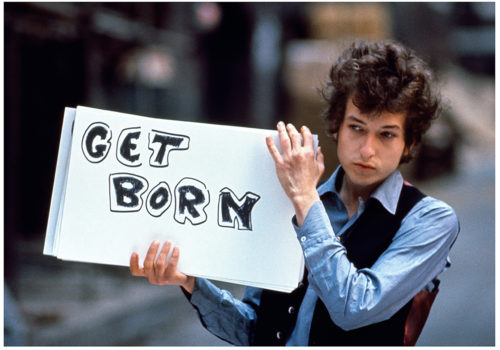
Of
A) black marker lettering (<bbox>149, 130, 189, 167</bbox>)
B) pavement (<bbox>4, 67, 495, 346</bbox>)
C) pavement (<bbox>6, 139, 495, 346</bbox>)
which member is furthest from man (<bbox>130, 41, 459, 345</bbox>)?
pavement (<bbox>6, 139, 495, 346</bbox>)

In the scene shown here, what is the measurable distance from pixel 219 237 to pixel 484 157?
2491cm

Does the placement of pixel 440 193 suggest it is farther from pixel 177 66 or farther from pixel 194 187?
pixel 194 187

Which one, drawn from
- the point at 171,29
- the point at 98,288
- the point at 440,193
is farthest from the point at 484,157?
the point at 98,288

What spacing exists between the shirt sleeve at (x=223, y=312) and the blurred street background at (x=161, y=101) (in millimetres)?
610

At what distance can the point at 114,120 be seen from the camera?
179 cm

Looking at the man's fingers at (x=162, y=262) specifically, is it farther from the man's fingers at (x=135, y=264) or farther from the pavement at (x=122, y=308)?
the pavement at (x=122, y=308)

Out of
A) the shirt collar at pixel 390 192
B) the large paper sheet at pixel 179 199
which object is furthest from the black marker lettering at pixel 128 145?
the shirt collar at pixel 390 192

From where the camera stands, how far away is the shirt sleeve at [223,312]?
187 centimetres

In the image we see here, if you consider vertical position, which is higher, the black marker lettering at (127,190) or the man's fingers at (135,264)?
the black marker lettering at (127,190)

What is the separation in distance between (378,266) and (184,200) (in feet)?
1.68

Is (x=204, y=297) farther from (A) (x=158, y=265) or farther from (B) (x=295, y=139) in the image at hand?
(B) (x=295, y=139)

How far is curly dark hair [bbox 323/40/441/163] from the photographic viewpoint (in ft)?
5.38

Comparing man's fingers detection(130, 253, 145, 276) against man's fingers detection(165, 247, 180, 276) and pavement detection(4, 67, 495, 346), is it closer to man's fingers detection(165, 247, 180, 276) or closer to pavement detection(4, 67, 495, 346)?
man's fingers detection(165, 247, 180, 276)

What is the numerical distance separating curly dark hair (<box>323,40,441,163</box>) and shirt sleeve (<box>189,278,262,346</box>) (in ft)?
1.76
